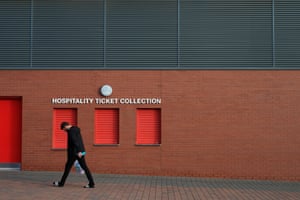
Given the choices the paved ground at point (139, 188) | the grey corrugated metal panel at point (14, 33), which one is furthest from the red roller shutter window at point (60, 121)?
the grey corrugated metal panel at point (14, 33)

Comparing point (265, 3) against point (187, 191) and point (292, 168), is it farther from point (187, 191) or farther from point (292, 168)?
point (187, 191)

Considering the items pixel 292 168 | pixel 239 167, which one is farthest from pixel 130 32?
pixel 292 168

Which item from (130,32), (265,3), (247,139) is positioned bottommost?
(247,139)

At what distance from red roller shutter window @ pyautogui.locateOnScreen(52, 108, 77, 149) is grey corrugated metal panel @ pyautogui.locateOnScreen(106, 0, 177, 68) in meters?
2.06

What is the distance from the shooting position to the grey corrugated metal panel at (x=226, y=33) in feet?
51.1

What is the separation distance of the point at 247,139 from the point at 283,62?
9.13 feet

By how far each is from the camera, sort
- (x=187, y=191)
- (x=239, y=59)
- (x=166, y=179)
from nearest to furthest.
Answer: (x=187, y=191)
(x=166, y=179)
(x=239, y=59)

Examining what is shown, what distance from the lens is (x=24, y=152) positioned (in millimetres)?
15398

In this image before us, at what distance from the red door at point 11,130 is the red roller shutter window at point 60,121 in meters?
1.21

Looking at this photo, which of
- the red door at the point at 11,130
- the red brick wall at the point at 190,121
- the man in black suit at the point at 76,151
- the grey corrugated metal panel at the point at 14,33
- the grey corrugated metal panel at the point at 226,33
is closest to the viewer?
the man in black suit at the point at 76,151

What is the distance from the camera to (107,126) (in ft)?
51.4

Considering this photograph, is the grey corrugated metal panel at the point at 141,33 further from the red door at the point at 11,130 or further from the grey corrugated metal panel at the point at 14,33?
the red door at the point at 11,130

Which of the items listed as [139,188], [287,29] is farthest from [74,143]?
[287,29]

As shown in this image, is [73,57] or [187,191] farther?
[73,57]
